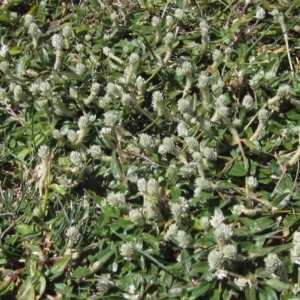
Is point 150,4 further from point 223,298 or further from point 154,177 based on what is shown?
point 223,298

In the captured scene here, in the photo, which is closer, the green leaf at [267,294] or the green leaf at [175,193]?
the green leaf at [267,294]

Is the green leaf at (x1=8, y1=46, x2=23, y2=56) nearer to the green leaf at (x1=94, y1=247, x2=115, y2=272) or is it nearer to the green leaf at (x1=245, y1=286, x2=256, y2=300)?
the green leaf at (x1=94, y1=247, x2=115, y2=272)

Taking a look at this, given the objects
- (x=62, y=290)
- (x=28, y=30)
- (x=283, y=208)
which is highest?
(x=28, y=30)

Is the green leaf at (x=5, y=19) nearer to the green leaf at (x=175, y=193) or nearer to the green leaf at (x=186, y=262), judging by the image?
the green leaf at (x=175, y=193)

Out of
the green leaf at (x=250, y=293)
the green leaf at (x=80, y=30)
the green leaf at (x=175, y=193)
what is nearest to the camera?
the green leaf at (x=250, y=293)

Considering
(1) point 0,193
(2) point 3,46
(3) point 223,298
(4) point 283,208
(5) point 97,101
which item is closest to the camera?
(3) point 223,298

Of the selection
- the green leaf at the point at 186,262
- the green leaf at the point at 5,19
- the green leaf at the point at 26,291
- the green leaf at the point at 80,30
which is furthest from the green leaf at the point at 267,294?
the green leaf at the point at 5,19

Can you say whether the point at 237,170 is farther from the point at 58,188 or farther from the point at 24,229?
the point at 24,229

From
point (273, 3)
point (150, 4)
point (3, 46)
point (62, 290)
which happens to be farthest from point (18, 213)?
point (273, 3)
